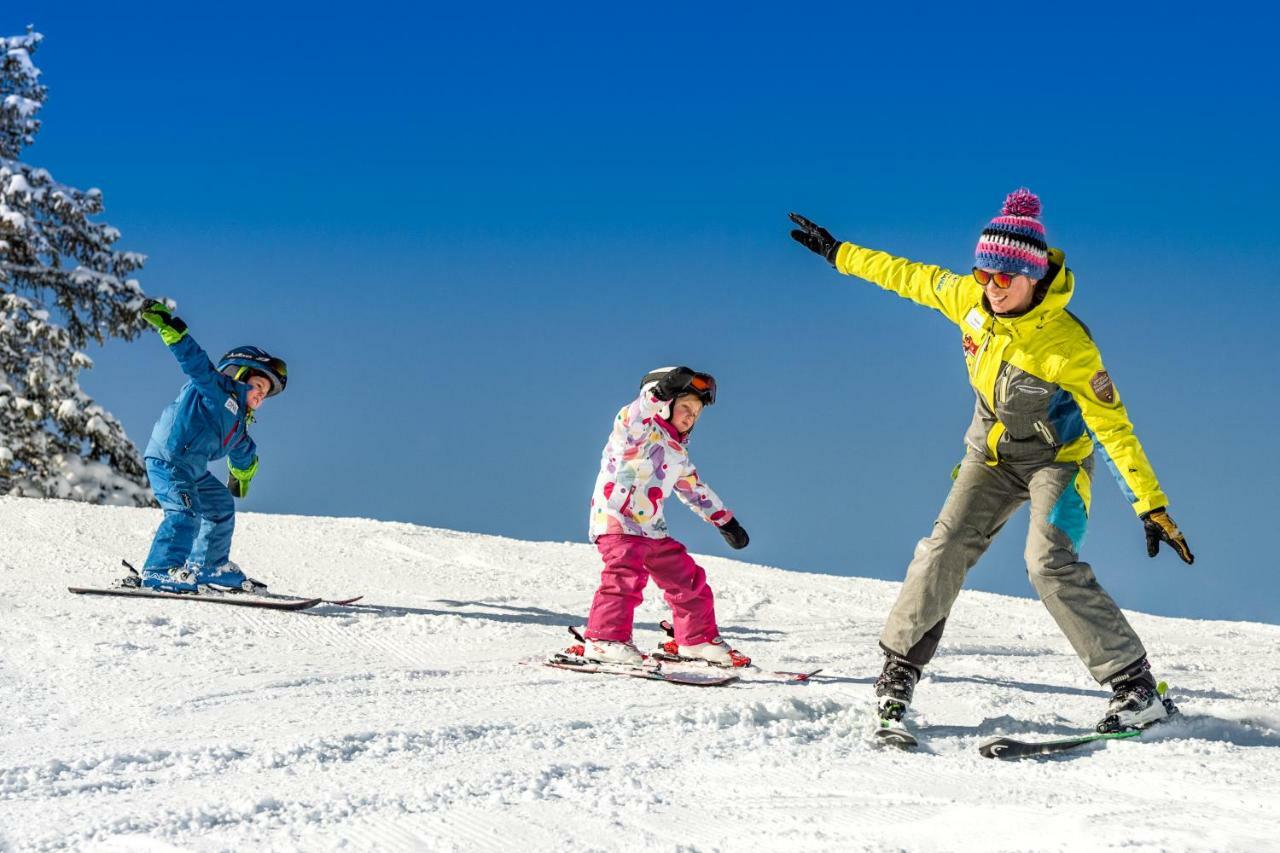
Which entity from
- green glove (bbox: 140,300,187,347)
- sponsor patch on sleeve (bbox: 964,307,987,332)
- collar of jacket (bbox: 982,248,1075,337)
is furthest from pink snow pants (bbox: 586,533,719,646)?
green glove (bbox: 140,300,187,347)

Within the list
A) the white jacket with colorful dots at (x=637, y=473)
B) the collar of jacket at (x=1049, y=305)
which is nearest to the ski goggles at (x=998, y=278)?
the collar of jacket at (x=1049, y=305)

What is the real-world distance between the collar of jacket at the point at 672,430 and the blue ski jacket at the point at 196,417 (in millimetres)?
3005

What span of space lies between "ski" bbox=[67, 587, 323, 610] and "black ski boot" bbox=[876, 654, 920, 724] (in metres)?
3.83

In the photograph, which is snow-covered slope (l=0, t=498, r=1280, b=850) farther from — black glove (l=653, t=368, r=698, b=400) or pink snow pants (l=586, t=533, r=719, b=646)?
black glove (l=653, t=368, r=698, b=400)

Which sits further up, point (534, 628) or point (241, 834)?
point (534, 628)

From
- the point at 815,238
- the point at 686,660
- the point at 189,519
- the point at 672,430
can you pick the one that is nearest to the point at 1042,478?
the point at 815,238

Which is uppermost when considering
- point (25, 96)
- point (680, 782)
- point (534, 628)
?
point (25, 96)

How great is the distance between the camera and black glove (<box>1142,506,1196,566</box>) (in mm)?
4164

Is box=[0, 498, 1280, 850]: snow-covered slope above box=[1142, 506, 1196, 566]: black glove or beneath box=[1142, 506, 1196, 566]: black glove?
beneath

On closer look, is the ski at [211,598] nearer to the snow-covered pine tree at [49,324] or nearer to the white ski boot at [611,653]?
the white ski boot at [611,653]

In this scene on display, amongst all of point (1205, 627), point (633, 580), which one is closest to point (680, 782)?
point (633, 580)

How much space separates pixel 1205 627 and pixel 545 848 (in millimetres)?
8539

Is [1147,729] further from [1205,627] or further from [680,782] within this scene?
[1205,627]

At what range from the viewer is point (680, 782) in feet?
10.4
